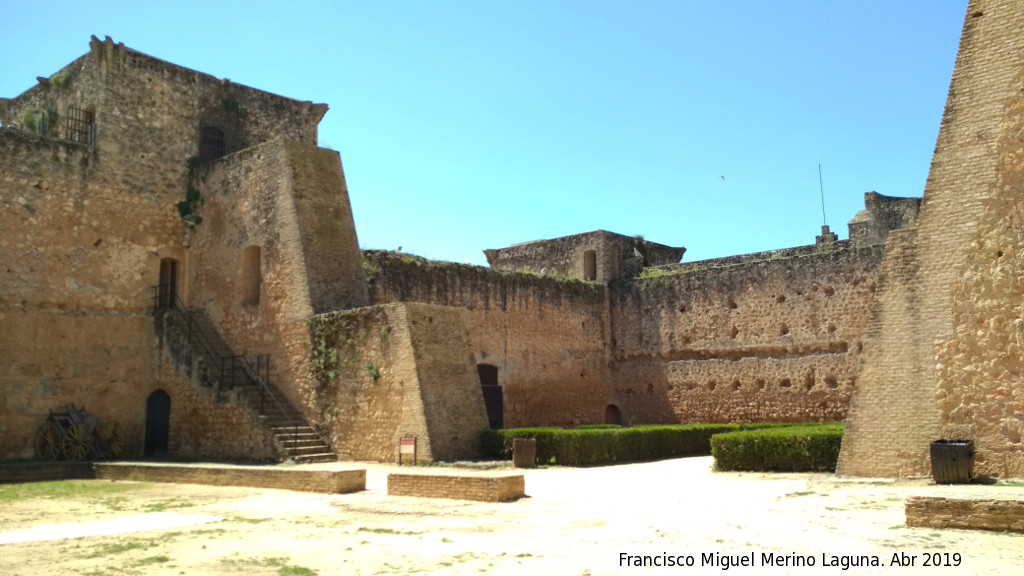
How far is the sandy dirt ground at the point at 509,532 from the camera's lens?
21.1 feet

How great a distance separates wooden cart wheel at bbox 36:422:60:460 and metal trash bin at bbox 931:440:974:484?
51.0 ft

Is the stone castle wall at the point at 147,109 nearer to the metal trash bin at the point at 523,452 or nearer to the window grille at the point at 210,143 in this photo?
the window grille at the point at 210,143

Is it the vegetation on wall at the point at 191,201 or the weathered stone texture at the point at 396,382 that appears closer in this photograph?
the weathered stone texture at the point at 396,382

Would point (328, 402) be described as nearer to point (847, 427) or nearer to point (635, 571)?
point (847, 427)

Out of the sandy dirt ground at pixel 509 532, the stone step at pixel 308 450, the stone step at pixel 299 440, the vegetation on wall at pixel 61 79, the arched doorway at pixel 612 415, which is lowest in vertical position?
the sandy dirt ground at pixel 509 532

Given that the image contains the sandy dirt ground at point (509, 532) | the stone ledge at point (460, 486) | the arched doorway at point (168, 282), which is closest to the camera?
the sandy dirt ground at point (509, 532)

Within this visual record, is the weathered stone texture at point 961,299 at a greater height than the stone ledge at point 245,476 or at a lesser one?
greater

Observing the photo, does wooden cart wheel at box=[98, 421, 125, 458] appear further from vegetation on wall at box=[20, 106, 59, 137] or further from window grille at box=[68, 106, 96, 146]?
vegetation on wall at box=[20, 106, 59, 137]

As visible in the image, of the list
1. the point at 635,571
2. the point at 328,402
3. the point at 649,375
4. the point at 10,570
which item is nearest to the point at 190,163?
the point at 328,402

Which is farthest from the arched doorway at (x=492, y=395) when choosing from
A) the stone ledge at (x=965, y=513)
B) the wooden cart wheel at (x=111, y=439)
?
the stone ledge at (x=965, y=513)

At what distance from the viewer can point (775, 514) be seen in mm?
8602

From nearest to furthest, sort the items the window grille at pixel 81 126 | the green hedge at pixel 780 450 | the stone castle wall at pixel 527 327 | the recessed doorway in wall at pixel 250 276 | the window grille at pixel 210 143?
the green hedge at pixel 780 450 < the recessed doorway in wall at pixel 250 276 < the window grille at pixel 81 126 < the window grille at pixel 210 143 < the stone castle wall at pixel 527 327

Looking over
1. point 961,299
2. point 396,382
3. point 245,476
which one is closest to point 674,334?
point 396,382

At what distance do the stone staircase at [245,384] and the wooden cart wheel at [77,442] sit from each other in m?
2.34
